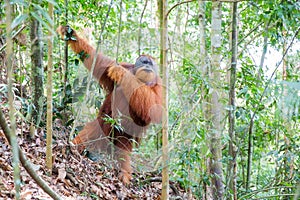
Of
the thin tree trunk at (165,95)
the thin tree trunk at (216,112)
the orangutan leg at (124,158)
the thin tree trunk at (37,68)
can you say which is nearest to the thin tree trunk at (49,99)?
the thin tree trunk at (37,68)

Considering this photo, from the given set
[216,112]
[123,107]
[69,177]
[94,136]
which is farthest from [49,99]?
[123,107]

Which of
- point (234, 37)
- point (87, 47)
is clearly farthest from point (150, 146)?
point (234, 37)

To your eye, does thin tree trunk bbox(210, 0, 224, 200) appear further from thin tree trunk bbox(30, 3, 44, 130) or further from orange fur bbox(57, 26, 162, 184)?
thin tree trunk bbox(30, 3, 44, 130)

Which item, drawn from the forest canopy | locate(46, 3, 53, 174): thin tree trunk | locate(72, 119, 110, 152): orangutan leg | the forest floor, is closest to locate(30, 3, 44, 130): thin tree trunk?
the forest canopy

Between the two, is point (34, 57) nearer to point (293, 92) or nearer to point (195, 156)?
point (195, 156)

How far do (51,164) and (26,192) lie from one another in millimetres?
456

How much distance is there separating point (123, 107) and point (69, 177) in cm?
160

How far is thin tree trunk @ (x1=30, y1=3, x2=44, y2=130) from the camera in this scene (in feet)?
11.6

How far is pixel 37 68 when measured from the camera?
3615 mm

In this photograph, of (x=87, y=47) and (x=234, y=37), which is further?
(x=87, y=47)

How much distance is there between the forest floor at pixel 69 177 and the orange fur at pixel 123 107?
29 cm

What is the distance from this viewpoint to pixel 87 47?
15.3 ft

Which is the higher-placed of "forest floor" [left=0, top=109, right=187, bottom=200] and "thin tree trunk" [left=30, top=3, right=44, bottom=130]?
"thin tree trunk" [left=30, top=3, right=44, bottom=130]

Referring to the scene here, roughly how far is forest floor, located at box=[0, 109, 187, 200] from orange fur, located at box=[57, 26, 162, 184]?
287mm
